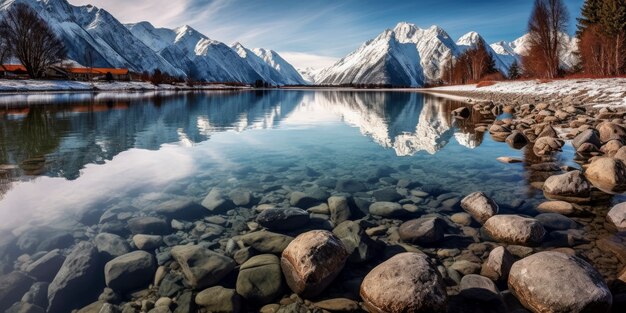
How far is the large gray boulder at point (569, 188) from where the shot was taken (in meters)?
9.23

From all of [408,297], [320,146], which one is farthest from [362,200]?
[320,146]

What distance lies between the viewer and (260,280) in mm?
5707

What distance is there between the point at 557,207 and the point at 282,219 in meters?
6.53

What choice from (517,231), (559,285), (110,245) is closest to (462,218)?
(517,231)

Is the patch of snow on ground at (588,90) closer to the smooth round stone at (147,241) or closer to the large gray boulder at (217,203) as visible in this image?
the large gray boulder at (217,203)

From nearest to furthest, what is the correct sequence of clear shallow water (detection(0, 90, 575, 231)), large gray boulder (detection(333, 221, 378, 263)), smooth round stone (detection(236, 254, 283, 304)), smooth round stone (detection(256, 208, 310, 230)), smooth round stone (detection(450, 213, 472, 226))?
1. smooth round stone (detection(236, 254, 283, 304))
2. large gray boulder (detection(333, 221, 378, 263))
3. smooth round stone (detection(256, 208, 310, 230))
4. smooth round stone (detection(450, 213, 472, 226))
5. clear shallow water (detection(0, 90, 575, 231))

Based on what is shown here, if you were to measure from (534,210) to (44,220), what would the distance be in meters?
11.4

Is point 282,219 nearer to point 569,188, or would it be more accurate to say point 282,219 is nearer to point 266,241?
point 266,241

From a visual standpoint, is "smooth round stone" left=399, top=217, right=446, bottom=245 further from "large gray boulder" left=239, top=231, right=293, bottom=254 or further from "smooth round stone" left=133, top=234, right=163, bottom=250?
"smooth round stone" left=133, top=234, right=163, bottom=250

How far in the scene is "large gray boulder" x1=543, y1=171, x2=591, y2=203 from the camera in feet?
30.3

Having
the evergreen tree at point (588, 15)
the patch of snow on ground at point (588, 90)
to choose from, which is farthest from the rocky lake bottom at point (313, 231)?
the evergreen tree at point (588, 15)

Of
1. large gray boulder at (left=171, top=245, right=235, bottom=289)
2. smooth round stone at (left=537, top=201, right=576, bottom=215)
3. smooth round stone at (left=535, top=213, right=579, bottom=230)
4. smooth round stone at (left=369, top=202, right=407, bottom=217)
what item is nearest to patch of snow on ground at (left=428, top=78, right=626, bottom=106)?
smooth round stone at (left=537, top=201, right=576, bottom=215)

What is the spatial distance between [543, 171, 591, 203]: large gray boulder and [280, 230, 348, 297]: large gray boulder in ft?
22.3

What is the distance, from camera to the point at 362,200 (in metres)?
9.50
